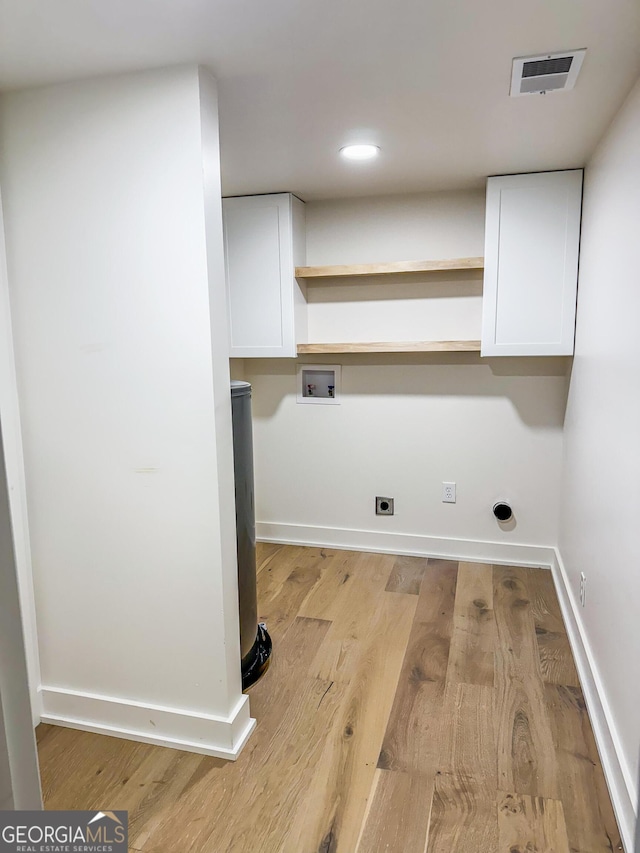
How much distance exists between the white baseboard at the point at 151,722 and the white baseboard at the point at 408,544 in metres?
1.74

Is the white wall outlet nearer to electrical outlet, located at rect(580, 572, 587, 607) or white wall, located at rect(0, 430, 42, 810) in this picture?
electrical outlet, located at rect(580, 572, 587, 607)

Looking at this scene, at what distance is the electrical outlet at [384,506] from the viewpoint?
12.0 feet

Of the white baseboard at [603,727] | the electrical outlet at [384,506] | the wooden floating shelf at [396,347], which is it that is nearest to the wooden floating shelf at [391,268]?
the wooden floating shelf at [396,347]

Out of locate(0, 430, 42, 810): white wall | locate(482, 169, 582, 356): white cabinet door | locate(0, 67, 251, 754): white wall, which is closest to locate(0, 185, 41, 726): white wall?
locate(0, 67, 251, 754): white wall

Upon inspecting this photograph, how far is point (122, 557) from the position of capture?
1.98 metres

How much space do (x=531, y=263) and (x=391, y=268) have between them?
742mm

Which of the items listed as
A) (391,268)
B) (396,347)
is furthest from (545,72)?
(396,347)

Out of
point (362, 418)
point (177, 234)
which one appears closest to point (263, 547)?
point (362, 418)

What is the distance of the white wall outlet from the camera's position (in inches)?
139

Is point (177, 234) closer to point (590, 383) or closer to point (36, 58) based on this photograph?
point (36, 58)

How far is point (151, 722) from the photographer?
202 centimetres

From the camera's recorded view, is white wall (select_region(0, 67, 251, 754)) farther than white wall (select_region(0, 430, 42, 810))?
Yes

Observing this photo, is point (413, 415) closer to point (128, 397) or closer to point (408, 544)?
point (408, 544)

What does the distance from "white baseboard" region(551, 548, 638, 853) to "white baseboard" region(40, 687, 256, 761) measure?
3.90 ft
